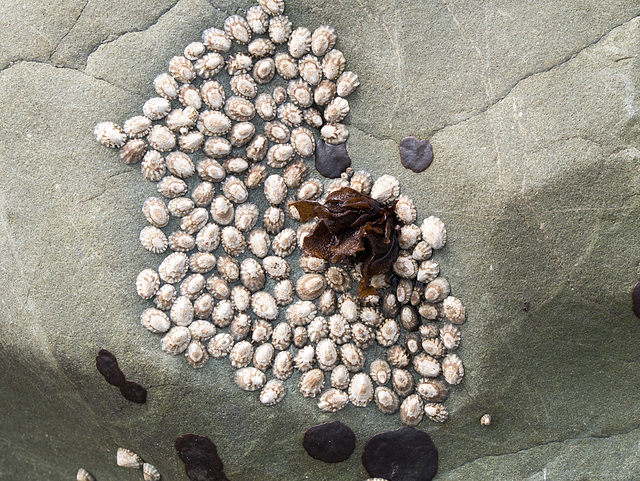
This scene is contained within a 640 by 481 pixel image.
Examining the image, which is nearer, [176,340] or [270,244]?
[176,340]

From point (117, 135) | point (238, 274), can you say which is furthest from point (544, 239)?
point (117, 135)

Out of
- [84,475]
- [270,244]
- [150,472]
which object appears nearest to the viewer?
[270,244]

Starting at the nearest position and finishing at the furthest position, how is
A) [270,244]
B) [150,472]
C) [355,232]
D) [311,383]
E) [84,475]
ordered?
[355,232] < [311,383] < [270,244] < [150,472] < [84,475]

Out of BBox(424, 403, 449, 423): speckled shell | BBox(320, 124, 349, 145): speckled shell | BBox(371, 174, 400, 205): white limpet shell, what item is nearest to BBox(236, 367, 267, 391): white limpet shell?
BBox(424, 403, 449, 423): speckled shell

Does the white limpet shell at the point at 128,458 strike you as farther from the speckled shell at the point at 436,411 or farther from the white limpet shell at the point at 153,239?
the speckled shell at the point at 436,411

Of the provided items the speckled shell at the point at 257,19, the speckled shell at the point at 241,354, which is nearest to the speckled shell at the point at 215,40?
the speckled shell at the point at 257,19

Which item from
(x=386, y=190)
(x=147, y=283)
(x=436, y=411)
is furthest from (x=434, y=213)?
(x=147, y=283)

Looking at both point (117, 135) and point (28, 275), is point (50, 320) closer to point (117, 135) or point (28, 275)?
point (28, 275)

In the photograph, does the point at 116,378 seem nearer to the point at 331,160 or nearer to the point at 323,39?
the point at 331,160
